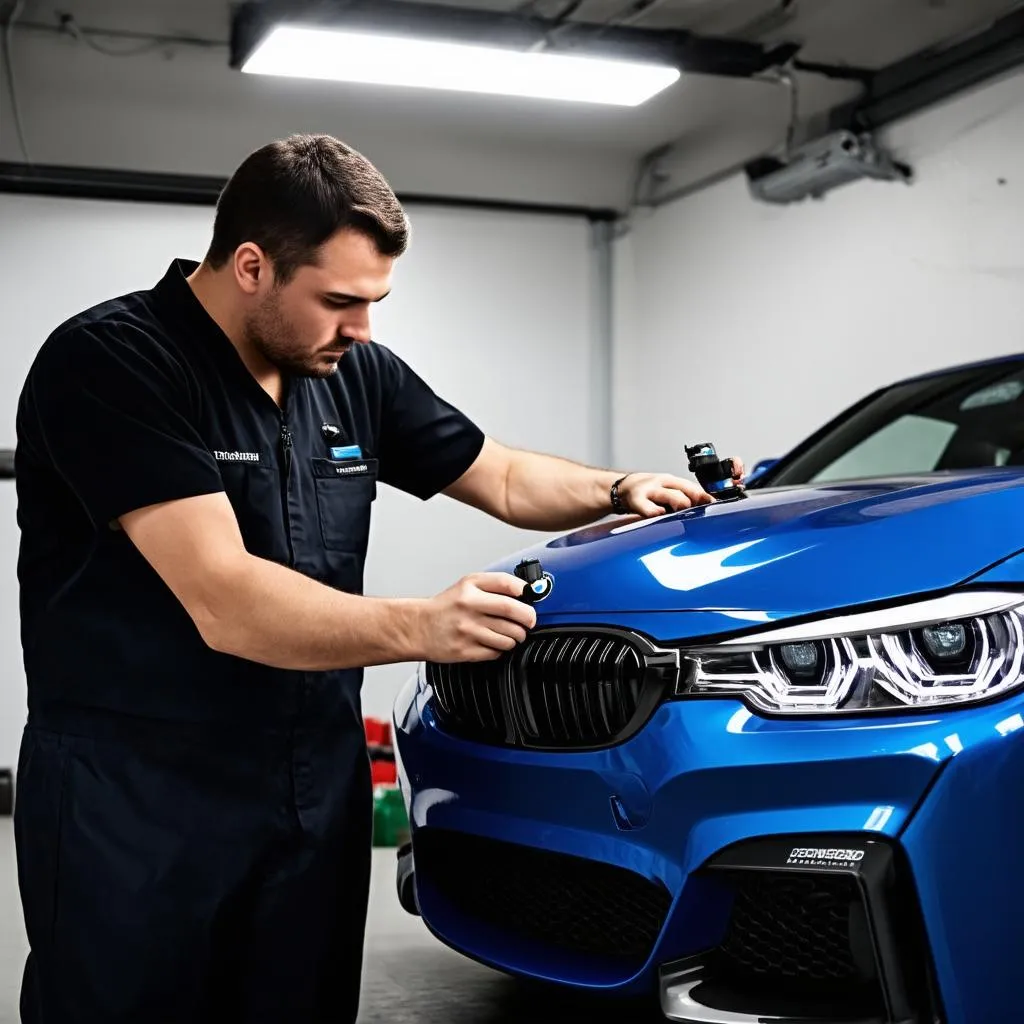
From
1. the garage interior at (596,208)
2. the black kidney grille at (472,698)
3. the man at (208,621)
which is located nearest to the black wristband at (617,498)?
the black kidney grille at (472,698)

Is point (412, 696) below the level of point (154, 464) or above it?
below

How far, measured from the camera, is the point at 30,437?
1881 mm

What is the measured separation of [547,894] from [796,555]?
628 mm

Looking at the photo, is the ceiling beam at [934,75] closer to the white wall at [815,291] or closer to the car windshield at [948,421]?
the white wall at [815,291]

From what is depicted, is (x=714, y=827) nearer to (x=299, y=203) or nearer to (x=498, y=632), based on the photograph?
(x=498, y=632)

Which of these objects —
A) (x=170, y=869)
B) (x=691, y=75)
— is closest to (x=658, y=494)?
(x=170, y=869)

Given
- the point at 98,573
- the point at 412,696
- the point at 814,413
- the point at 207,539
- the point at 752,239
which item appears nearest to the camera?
the point at 207,539

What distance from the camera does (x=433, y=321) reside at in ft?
23.9

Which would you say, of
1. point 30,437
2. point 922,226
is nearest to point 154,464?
point 30,437

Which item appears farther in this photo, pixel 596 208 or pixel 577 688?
pixel 596 208

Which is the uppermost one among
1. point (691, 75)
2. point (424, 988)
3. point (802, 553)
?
point (691, 75)

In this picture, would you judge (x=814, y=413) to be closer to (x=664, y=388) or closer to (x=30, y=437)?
(x=664, y=388)

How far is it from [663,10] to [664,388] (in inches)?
83.6

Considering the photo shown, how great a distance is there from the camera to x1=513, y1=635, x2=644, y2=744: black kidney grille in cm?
187
